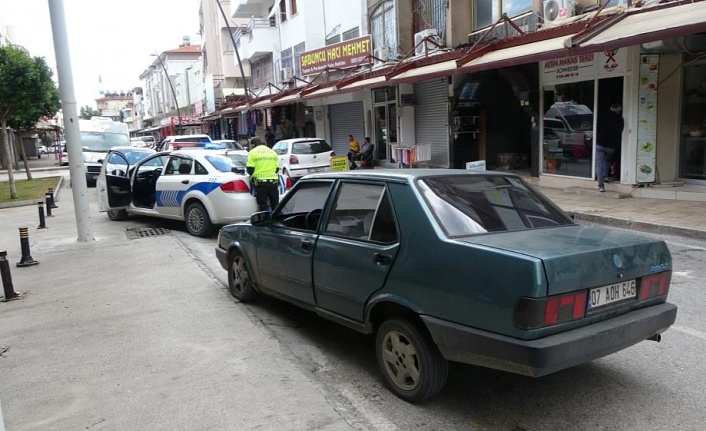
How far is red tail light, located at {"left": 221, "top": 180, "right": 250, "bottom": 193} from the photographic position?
31.5 ft

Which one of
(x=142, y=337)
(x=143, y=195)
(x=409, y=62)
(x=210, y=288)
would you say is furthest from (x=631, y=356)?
(x=409, y=62)

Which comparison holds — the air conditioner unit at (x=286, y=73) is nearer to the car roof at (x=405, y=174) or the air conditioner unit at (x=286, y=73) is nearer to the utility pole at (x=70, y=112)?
the utility pole at (x=70, y=112)

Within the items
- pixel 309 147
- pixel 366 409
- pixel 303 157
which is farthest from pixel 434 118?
pixel 366 409

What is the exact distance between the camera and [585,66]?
12258mm

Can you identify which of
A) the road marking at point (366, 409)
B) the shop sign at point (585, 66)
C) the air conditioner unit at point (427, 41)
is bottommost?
the road marking at point (366, 409)

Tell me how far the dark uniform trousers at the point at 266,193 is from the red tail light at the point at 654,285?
686cm

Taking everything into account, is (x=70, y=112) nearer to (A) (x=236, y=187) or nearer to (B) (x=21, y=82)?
(A) (x=236, y=187)

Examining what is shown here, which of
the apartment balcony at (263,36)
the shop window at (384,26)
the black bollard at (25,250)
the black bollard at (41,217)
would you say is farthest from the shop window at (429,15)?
the apartment balcony at (263,36)

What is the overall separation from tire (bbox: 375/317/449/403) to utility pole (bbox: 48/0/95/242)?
8.26m

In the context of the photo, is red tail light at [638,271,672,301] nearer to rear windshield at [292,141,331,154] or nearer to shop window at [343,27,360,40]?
rear windshield at [292,141,331,154]

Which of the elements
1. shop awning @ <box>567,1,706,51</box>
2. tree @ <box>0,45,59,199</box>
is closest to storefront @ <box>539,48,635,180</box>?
shop awning @ <box>567,1,706,51</box>

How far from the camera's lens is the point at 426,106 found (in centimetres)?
1909

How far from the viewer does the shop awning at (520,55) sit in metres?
10.4

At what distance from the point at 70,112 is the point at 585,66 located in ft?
35.2
